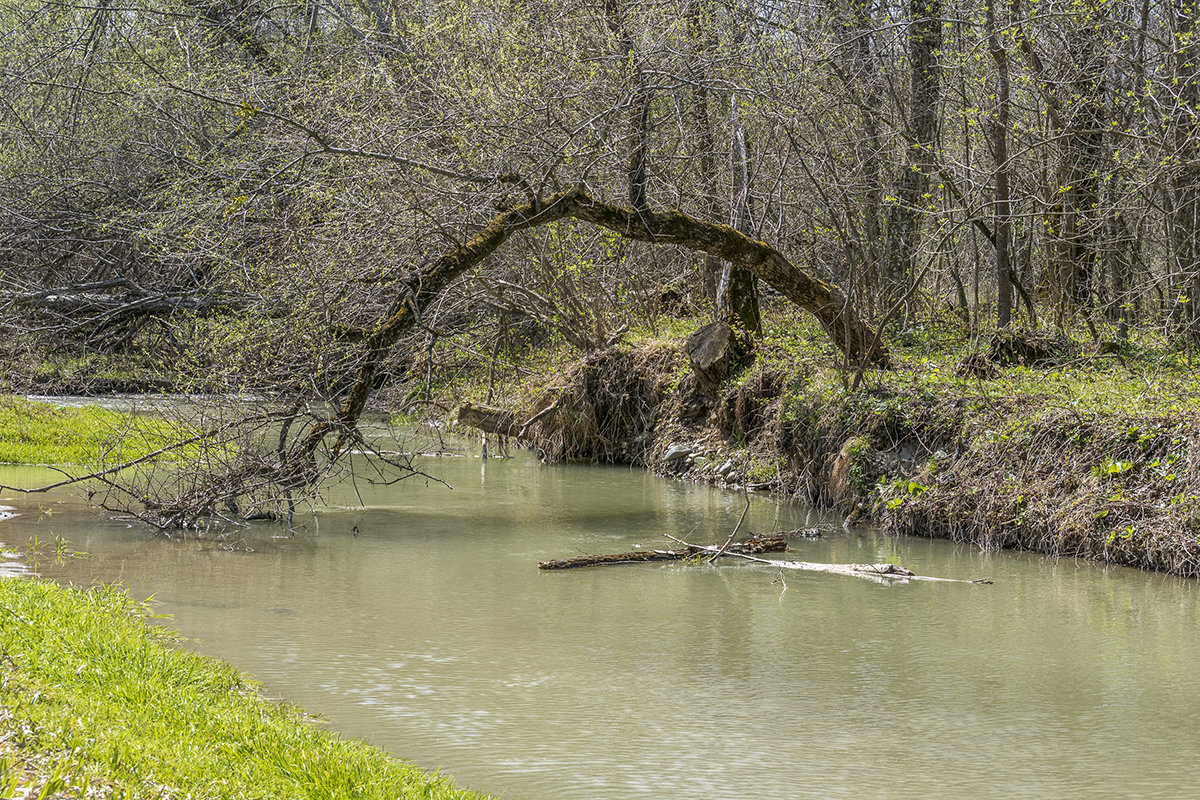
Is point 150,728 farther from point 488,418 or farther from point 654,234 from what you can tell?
point 488,418

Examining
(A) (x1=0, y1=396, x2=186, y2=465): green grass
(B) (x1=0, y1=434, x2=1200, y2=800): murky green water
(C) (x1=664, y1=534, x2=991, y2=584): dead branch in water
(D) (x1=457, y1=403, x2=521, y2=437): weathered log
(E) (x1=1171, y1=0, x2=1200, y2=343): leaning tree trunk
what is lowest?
(B) (x1=0, y1=434, x2=1200, y2=800): murky green water

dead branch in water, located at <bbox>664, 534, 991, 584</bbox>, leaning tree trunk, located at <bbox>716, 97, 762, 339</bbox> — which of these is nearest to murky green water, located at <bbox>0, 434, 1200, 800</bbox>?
dead branch in water, located at <bbox>664, 534, 991, 584</bbox>

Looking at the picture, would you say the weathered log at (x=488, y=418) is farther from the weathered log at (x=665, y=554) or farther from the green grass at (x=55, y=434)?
the weathered log at (x=665, y=554)

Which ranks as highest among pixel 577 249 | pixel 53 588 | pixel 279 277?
pixel 577 249

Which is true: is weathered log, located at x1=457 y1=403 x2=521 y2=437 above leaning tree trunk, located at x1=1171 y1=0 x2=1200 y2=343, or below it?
below

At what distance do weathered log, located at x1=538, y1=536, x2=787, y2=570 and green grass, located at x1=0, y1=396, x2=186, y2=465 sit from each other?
5.93m

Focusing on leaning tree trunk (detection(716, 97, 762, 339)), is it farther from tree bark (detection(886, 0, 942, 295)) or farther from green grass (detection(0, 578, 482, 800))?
green grass (detection(0, 578, 482, 800))

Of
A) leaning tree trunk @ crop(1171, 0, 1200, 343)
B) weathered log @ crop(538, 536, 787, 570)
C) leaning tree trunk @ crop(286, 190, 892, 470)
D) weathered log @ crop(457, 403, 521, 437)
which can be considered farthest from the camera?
weathered log @ crop(457, 403, 521, 437)

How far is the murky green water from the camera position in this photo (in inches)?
237

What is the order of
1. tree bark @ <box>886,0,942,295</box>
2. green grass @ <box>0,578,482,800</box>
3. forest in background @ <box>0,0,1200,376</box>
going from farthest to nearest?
tree bark @ <box>886,0,942,295</box> → forest in background @ <box>0,0,1200,376</box> → green grass @ <box>0,578,482,800</box>

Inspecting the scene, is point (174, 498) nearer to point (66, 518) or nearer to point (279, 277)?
point (66, 518)

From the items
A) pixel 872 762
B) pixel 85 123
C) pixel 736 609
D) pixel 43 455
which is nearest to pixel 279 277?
pixel 43 455

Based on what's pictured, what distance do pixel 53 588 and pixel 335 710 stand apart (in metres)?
2.54

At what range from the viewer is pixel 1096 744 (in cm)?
641
